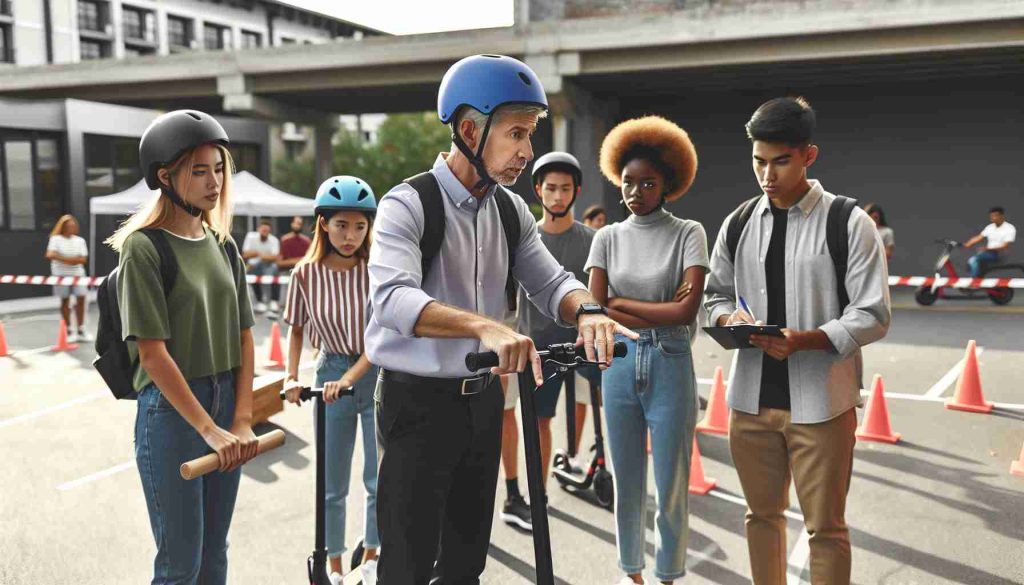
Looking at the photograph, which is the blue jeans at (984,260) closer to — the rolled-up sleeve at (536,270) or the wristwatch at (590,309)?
the rolled-up sleeve at (536,270)

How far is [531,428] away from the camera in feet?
6.31

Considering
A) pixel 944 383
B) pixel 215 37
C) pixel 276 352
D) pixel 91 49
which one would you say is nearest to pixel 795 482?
pixel 944 383

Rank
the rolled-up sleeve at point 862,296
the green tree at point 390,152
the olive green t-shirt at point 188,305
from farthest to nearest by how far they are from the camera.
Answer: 1. the green tree at point 390,152
2. the rolled-up sleeve at point 862,296
3. the olive green t-shirt at point 188,305

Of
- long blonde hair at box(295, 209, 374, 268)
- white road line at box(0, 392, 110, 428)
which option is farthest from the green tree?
long blonde hair at box(295, 209, 374, 268)

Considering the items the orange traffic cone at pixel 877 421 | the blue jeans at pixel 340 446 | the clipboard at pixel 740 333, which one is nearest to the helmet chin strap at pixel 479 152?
the clipboard at pixel 740 333

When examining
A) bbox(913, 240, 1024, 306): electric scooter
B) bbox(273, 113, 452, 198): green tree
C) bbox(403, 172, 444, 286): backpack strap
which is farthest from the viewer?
bbox(273, 113, 452, 198): green tree

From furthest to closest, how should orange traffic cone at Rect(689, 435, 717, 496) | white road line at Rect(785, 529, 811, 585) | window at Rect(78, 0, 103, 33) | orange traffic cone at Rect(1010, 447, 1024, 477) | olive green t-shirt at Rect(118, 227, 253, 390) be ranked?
window at Rect(78, 0, 103, 33), orange traffic cone at Rect(1010, 447, 1024, 477), orange traffic cone at Rect(689, 435, 717, 496), white road line at Rect(785, 529, 811, 585), olive green t-shirt at Rect(118, 227, 253, 390)

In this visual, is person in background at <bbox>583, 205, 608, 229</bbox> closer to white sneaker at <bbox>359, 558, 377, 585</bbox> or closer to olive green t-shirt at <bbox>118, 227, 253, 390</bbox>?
white sneaker at <bbox>359, 558, 377, 585</bbox>

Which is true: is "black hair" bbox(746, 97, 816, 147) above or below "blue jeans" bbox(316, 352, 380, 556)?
above

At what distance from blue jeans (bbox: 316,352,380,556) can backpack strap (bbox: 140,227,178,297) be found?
1.30m

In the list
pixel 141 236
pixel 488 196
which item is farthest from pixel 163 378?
pixel 488 196

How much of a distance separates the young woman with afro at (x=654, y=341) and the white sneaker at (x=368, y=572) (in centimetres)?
115

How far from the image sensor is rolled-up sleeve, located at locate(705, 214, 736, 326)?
3.44 m

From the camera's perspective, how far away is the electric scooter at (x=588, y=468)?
17.1 feet
